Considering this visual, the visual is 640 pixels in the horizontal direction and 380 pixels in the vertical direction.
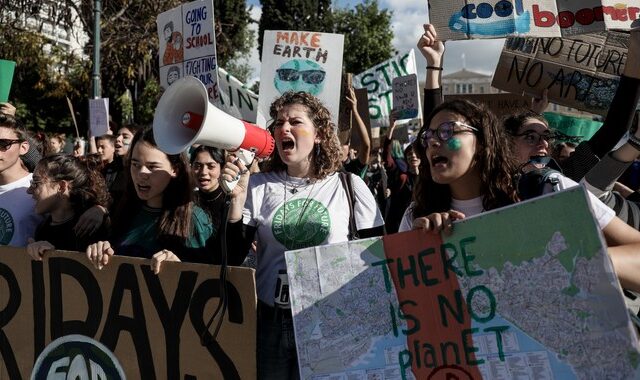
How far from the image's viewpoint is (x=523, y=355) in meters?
1.92

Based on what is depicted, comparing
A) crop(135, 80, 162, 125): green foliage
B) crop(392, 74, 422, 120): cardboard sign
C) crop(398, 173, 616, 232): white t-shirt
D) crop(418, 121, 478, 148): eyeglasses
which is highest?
crop(135, 80, 162, 125): green foliage

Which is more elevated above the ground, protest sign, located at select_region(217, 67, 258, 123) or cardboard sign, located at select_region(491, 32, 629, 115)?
protest sign, located at select_region(217, 67, 258, 123)

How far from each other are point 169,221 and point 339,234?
688 mm

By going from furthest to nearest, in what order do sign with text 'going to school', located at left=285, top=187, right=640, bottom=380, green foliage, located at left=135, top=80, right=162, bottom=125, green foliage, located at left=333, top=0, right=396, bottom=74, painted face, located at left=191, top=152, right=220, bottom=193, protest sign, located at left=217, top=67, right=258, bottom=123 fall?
1. green foliage, located at left=333, top=0, right=396, bottom=74
2. green foliage, located at left=135, top=80, right=162, bottom=125
3. protest sign, located at left=217, top=67, right=258, bottom=123
4. painted face, located at left=191, top=152, right=220, bottom=193
5. sign with text 'going to school', located at left=285, top=187, right=640, bottom=380

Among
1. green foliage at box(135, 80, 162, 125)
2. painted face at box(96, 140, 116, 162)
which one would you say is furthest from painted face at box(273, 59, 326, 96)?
green foliage at box(135, 80, 162, 125)

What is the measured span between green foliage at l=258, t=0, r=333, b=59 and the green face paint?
3286 cm

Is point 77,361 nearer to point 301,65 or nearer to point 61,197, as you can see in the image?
point 61,197

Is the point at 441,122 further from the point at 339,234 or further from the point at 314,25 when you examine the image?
the point at 314,25

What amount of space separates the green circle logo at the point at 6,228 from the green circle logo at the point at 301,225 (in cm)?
147

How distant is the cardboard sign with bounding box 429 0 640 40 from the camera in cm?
356

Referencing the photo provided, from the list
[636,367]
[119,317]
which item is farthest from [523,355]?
[119,317]

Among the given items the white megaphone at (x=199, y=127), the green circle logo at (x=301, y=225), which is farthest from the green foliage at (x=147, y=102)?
the green circle logo at (x=301, y=225)

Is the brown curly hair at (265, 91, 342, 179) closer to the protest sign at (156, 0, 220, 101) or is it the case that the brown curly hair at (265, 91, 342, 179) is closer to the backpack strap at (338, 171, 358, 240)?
the backpack strap at (338, 171, 358, 240)

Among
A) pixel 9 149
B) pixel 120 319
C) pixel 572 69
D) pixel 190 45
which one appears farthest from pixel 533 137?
pixel 190 45
